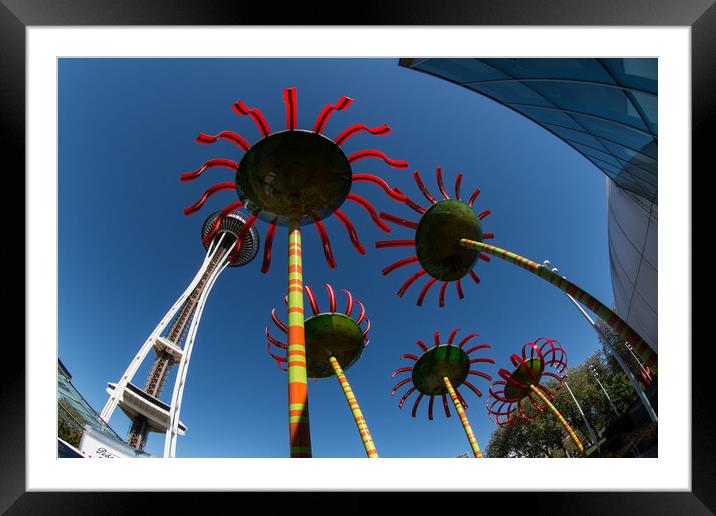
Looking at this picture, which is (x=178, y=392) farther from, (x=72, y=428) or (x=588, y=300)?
(x=588, y=300)

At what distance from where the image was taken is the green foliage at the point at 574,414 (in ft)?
69.6

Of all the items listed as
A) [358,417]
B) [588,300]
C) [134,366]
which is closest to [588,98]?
[588,300]

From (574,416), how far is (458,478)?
28025 millimetres

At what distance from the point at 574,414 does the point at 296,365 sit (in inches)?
1114

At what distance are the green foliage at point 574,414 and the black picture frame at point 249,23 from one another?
21513 mm

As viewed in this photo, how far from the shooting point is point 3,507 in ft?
7.83

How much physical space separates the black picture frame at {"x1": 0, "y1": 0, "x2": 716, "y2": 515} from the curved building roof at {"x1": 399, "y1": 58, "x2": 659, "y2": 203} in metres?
1.92

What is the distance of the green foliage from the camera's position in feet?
69.6

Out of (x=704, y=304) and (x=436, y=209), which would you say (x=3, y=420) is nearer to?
(x=704, y=304)

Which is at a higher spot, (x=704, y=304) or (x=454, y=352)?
(x=454, y=352)

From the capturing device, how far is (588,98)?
6277 millimetres

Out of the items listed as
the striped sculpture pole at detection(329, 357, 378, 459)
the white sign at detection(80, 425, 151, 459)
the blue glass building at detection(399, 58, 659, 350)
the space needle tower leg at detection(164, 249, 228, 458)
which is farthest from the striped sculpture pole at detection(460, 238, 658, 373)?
the space needle tower leg at detection(164, 249, 228, 458)

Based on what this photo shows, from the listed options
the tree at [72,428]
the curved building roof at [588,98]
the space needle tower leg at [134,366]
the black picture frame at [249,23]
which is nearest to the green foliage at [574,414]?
the curved building roof at [588,98]

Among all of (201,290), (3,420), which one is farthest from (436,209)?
(201,290)
